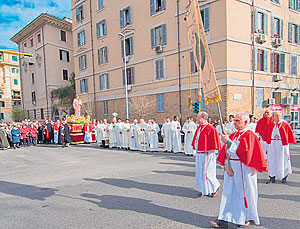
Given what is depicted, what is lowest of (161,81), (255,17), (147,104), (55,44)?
(147,104)

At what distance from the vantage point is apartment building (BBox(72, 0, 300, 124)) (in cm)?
1689

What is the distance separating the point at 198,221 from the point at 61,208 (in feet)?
9.47

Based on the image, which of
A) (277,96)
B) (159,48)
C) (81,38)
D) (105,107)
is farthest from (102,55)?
(277,96)

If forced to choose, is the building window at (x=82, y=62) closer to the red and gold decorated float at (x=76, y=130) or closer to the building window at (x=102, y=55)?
the building window at (x=102, y=55)

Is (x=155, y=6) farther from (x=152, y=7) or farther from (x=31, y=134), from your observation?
(x=31, y=134)

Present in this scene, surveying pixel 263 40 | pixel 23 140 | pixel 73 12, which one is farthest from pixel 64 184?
pixel 73 12

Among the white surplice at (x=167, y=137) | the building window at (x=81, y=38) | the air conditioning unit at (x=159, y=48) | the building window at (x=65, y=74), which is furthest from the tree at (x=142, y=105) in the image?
the building window at (x=65, y=74)

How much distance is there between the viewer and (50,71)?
113 feet

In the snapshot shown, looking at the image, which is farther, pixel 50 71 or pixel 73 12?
pixel 50 71

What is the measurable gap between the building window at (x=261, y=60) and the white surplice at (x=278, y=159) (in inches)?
551

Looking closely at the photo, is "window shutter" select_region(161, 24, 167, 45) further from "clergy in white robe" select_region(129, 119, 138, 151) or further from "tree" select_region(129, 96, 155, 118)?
"clergy in white robe" select_region(129, 119, 138, 151)

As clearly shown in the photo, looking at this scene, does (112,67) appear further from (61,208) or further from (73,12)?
(61,208)

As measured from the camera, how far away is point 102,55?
88.7 ft

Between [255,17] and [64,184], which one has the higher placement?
[255,17]
